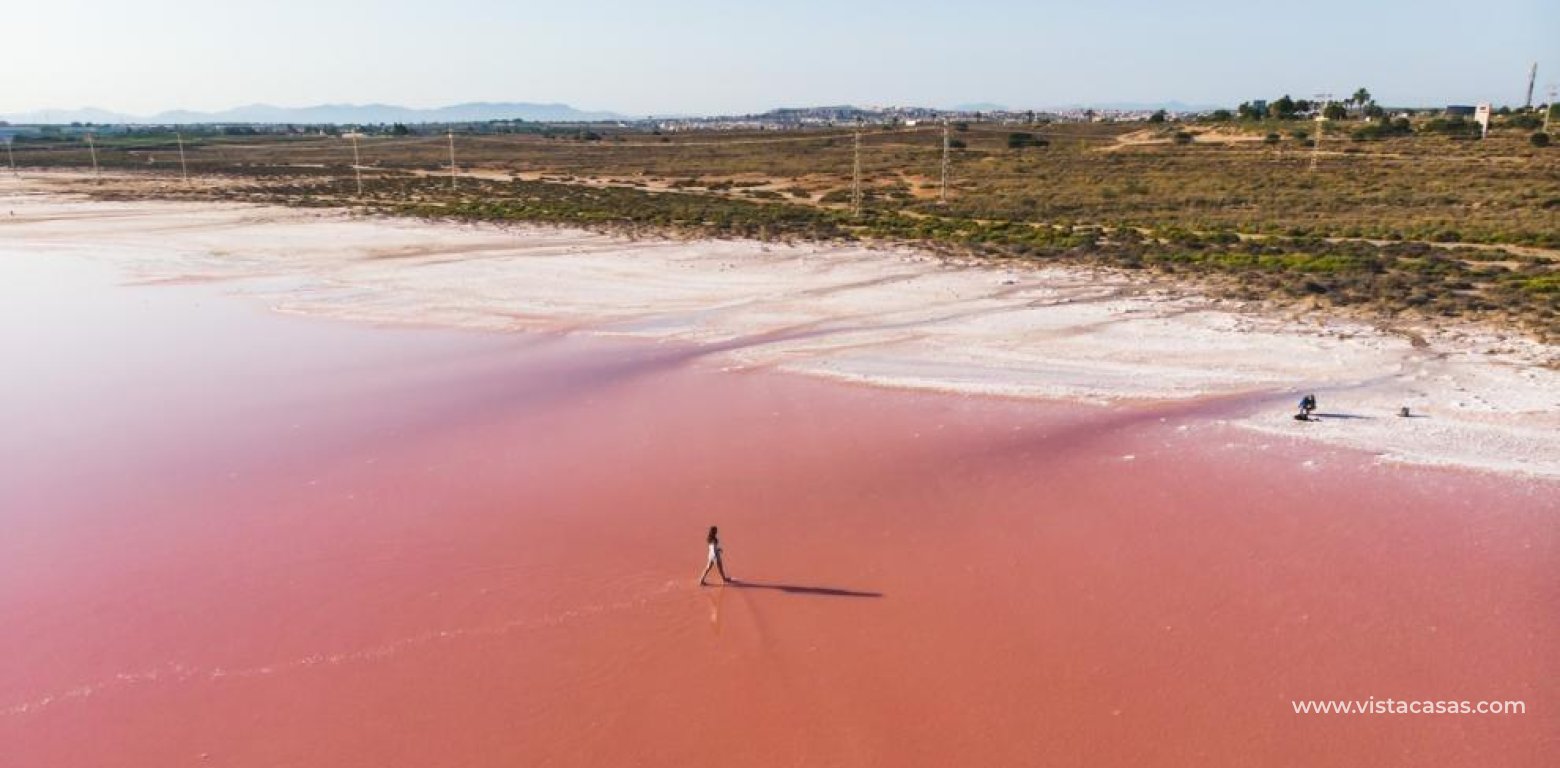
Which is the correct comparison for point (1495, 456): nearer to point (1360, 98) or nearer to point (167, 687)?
point (167, 687)

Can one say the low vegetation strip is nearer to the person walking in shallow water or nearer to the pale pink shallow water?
the pale pink shallow water

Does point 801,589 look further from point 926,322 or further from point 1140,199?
point 1140,199

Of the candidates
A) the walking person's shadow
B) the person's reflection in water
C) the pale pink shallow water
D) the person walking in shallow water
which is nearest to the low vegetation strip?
the pale pink shallow water

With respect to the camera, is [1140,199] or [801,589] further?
[1140,199]

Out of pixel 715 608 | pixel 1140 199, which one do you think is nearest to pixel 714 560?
pixel 715 608

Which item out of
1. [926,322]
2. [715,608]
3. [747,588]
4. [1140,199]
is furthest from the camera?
[1140,199]

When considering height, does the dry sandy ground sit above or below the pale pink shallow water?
above
